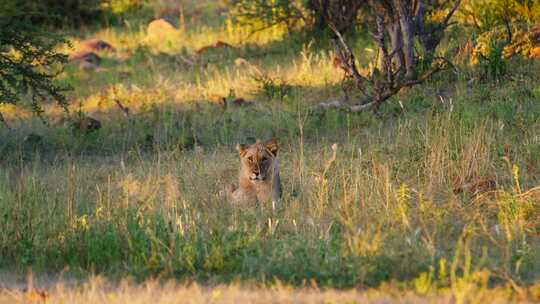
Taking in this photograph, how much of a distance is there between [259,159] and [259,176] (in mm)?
248

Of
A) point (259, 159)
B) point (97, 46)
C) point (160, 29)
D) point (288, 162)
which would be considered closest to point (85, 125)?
point (288, 162)

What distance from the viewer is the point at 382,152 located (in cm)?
1023

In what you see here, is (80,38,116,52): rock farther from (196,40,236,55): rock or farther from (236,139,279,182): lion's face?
(236,139,279,182): lion's face

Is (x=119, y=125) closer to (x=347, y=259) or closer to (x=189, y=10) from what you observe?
(x=347, y=259)

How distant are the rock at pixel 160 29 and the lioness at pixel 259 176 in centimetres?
1120

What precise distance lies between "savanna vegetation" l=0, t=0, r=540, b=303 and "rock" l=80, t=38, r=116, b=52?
0.20 feet

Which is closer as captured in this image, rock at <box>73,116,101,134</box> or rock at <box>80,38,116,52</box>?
rock at <box>73,116,101,134</box>

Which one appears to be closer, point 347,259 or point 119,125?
point 347,259

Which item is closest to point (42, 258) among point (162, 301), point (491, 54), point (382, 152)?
point (162, 301)

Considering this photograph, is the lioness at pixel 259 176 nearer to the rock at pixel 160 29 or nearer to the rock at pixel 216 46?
the rock at pixel 216 46

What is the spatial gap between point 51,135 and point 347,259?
23.3 feet

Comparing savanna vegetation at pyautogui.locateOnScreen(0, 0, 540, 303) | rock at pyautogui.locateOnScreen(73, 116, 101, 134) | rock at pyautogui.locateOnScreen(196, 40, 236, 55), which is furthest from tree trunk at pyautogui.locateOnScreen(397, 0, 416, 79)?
rock at pyautogui.locateOnScreen(196, 40, 236, 55)

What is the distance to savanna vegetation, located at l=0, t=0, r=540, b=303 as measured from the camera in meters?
6.52

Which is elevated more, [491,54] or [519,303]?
[491,54]
